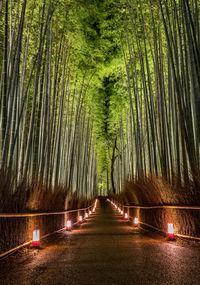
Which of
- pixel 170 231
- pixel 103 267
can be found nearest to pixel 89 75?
pixel 170 231

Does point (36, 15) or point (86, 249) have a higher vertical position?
point (36, 15)

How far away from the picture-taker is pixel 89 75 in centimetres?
1188

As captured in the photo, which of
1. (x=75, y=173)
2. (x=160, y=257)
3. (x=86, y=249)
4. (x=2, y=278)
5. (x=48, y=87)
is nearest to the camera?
(x=2, y=278)

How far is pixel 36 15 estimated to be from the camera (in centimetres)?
705

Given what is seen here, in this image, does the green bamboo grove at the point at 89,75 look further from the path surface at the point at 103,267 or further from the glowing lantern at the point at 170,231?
the path surface at the point at 103,267

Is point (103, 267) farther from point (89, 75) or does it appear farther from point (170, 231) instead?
point (89, 75)

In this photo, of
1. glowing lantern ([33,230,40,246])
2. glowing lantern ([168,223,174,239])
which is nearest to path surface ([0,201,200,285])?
glowing lantern ([33,230,40,246])

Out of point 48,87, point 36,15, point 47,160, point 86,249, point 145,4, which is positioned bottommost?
point 86,249

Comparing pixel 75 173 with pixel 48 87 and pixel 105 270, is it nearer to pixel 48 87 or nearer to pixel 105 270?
pixel 48 87

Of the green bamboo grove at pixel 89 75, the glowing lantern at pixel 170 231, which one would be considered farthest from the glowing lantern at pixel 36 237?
the glowing lantern at pixel 170 231

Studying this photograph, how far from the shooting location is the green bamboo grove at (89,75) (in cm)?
468

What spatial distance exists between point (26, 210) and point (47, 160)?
2.28 m

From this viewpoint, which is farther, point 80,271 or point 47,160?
point 47,160

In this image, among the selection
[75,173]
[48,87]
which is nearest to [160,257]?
[48,87]
